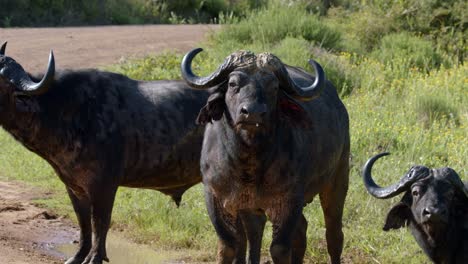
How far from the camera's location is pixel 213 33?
19672mm

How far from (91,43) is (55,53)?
5.22ft

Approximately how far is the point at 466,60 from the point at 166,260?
10.2m

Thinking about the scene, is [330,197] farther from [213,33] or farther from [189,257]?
[213,33]

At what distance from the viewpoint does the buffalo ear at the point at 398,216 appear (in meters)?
7.69

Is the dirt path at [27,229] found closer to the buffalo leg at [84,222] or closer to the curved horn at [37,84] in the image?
the buffalo leg at [84,222]

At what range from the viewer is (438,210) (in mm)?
7176

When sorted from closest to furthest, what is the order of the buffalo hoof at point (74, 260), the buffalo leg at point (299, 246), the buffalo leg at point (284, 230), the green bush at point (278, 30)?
1. the buffalo leg at point (284, 230)
2. the buffalo leg at point (299, 246)
3. the buffalo hoof at point (74, 260)
4. the green bush at point (278, 30)

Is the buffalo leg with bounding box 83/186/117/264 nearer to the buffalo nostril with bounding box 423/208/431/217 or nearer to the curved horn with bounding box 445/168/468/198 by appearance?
the buffalo nostril with bounding box 423/208/431/217

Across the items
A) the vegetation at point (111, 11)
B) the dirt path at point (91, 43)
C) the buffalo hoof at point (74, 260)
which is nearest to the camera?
the buffalo hoof at point (74, 260)

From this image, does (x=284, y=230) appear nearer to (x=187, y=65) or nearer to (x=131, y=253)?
(x=187, y=65)

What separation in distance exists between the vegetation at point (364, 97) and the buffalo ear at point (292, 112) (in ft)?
8.33

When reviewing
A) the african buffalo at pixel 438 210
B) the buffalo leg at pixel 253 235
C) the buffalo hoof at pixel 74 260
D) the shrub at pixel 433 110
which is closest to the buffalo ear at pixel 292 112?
the african buffalo at pixel 438 210

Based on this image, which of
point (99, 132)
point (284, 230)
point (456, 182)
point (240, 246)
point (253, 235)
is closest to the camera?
point (456, 182)

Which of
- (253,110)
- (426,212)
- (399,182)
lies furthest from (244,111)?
(426,212)
